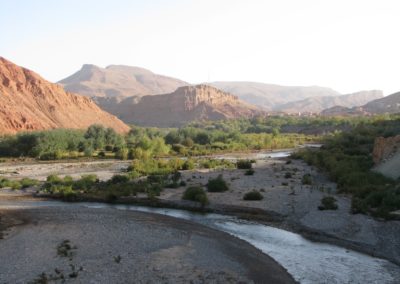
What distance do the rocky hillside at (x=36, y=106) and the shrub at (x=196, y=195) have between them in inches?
2468

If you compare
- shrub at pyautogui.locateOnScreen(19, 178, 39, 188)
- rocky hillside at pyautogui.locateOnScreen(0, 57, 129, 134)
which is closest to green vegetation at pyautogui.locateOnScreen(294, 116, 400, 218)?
shrub at pyautogui.locateOnScreen(19, 178, 39, 188)

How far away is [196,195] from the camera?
28.1 meters

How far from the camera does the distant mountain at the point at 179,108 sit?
170250mm

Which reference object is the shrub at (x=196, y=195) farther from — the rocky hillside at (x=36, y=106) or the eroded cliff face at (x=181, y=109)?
the eroded cliff face at (x=181, y=109)

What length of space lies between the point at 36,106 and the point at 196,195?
263 feet

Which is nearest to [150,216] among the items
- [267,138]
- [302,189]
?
[302,189]

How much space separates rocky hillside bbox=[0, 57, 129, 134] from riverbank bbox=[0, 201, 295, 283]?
67085 millimetres

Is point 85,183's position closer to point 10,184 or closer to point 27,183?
point 27,183

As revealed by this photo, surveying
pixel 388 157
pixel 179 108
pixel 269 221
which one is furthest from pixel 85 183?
pixel 179 108

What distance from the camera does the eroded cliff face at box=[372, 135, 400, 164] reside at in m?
35.7

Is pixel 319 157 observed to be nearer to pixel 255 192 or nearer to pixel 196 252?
pixel 255 192

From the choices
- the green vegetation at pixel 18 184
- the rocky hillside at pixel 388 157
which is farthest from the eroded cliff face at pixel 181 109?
the green vegetation at pixel 18 184

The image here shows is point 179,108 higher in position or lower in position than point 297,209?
higher

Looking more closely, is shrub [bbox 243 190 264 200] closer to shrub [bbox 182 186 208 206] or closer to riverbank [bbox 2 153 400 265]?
riverbank [bbox 2 153 400 265]
